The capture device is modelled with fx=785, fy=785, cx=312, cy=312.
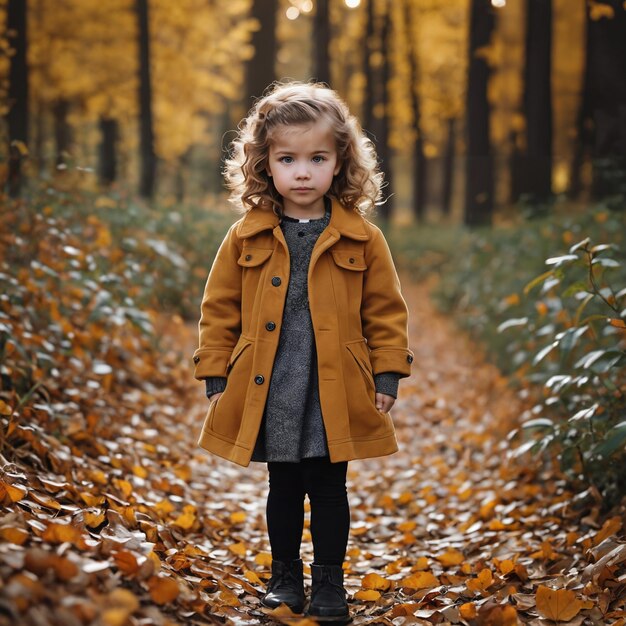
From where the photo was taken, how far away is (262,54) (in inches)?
517

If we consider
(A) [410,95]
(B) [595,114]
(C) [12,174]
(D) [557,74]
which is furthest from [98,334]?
(A) [410,95]

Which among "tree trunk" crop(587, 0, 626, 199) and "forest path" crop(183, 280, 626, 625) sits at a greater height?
"tree trunk" crop(587, 0, 626, 199)

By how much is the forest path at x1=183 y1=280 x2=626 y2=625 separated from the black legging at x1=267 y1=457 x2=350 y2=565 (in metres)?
0.27

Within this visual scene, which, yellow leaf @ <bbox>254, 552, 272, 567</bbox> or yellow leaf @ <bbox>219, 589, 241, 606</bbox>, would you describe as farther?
yellow leaf @ <bbox>254, 552, 272, 567</bbox>

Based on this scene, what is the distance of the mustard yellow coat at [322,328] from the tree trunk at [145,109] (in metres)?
9.85

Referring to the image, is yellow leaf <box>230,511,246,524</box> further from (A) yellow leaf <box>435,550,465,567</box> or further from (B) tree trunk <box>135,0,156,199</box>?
(B) tree trunk <box>135,0,156,199</box>

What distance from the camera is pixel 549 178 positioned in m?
10.7

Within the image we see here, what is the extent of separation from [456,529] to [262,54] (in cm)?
1049

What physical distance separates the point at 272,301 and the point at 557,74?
17.4 metres

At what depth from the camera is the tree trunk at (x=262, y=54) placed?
13053mm

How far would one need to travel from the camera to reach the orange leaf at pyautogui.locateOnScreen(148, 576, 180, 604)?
250 cm

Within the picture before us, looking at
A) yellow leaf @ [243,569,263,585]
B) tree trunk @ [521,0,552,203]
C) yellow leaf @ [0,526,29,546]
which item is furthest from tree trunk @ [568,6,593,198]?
yellow leaf @ [0,526,29,546]

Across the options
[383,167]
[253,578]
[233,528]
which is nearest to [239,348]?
[253,578]

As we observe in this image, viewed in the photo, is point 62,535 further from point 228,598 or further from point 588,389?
point 588,389
